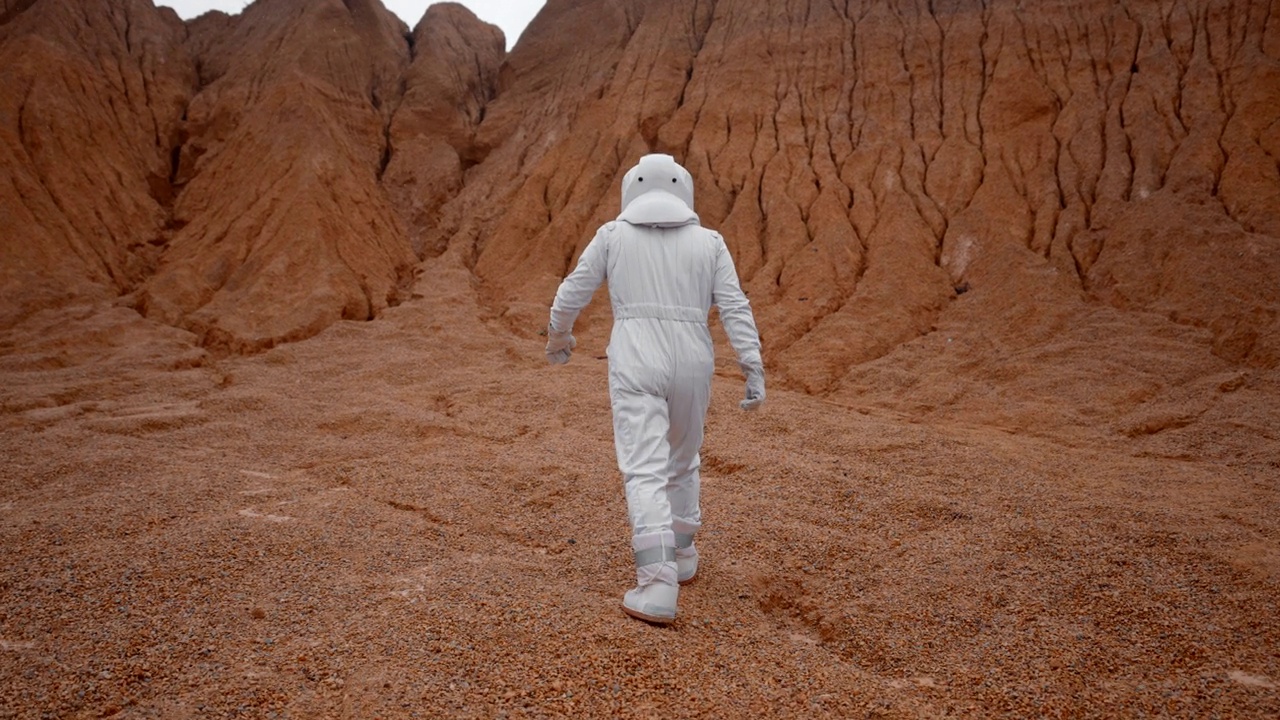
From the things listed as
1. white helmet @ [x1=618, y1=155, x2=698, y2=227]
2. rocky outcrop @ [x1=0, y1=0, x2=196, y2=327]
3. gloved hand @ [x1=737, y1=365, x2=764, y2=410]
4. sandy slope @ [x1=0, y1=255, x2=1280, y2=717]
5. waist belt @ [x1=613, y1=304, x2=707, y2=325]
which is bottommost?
sandy slope @ [x1=0, y1=255, x2=1280, y2=717]

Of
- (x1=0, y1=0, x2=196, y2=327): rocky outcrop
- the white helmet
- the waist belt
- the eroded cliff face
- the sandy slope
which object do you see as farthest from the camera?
(x1=0, y1=0, x2=196, y2=327): rocky outcrop

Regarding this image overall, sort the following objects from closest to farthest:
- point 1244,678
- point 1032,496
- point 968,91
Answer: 1. point 1244,678
2. point 1032,496
3. point 968,91

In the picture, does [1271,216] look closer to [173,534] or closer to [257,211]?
[173,534]

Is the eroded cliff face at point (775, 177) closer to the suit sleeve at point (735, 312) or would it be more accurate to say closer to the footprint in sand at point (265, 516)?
the suit sleeve at point (735, 312)

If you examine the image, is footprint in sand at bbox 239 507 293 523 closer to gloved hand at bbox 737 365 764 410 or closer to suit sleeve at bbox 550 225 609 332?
suit sleeve at bbox 550 225 609 332

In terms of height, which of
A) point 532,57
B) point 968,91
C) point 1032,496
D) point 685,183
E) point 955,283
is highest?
point 532,57

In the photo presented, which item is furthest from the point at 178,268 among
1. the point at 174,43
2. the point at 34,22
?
the point at 174,43

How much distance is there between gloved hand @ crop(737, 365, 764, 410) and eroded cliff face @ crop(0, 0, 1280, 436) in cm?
543

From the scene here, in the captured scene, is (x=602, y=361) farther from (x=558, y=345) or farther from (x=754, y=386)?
(x=754, y=386)

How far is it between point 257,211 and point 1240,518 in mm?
15913

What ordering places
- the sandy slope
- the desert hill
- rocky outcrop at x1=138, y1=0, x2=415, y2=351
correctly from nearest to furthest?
the sandy slope, the desert hill, rocky outcrop at x1=138, y1=0, x2=415, y2=351

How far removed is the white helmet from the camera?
3723mm

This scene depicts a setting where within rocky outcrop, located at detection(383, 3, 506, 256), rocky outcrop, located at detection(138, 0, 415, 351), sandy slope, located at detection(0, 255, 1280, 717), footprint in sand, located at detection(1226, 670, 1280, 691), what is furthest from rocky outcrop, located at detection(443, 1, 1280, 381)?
footprint in sand, located at detection(1226, 670, 1280, 691)

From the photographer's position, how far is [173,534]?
401 cm
